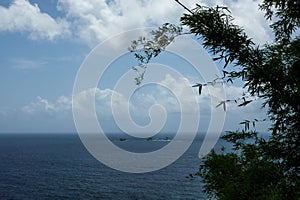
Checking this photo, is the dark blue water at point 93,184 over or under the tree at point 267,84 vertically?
under

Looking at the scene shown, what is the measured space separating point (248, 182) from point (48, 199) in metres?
51.7

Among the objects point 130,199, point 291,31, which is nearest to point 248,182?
point 291,31

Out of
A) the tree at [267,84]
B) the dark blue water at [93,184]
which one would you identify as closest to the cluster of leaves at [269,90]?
the tree at [267,84]

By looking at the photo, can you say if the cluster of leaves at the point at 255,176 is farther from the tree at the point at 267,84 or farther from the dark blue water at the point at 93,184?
the dark blue water at the point at 93,184

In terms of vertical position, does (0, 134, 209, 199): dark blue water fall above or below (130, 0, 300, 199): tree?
below

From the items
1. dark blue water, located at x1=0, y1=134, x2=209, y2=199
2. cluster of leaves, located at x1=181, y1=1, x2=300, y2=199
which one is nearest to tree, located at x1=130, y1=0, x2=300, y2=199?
cluster of leaves, located at x1=181, y1=1, x2=300, y2=199

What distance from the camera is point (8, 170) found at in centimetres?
8625

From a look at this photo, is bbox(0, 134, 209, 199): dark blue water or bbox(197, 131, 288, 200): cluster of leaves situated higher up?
bbox(197, 131, 288, 200): cluster of leaves

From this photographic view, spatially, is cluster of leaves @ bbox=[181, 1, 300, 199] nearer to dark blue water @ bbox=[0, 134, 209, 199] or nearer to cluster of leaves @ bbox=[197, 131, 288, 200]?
cluster of leaves @ bbox=[197, 131, 288, 200]

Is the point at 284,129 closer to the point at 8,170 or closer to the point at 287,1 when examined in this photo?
the point at 287,1

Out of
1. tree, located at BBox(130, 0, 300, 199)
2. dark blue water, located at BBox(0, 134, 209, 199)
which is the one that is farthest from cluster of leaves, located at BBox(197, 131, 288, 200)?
dark blue water, located at BBox(0, 134, 209, 199)

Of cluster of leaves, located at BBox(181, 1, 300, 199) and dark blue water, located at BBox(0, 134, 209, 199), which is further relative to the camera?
dark blue water, located at BBox(0, 134, 209, 199)

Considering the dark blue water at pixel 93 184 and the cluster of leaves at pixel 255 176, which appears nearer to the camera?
the cluster of leaves at pixel 255 176

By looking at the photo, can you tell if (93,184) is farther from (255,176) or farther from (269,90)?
(269,90)
